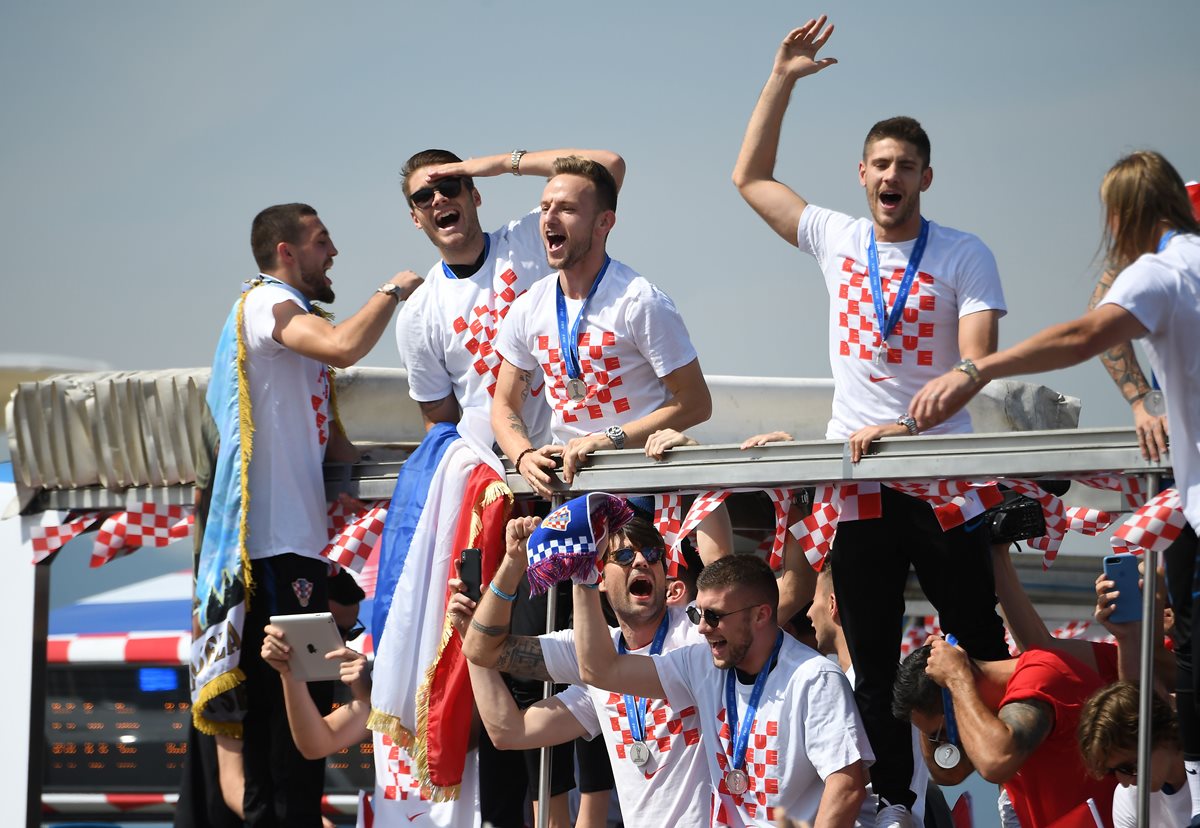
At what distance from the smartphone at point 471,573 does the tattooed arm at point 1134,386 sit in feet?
6.82

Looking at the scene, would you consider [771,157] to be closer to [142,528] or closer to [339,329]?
[339,329]

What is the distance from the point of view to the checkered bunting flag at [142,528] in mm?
6820

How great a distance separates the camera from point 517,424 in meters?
5.46

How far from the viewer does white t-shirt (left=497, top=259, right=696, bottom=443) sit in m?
5.32

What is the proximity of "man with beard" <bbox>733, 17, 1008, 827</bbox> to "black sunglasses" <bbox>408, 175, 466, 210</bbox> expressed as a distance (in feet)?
5.13

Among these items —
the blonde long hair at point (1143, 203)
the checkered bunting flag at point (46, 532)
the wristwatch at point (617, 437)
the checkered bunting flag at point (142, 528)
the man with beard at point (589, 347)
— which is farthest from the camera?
the checkered bunting flag at point (46, 532)

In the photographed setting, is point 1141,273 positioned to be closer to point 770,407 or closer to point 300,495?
point 300,495

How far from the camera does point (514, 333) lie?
5516mm

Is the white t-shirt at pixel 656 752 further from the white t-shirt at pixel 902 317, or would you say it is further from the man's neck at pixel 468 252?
the man's neck at pixel 468 252

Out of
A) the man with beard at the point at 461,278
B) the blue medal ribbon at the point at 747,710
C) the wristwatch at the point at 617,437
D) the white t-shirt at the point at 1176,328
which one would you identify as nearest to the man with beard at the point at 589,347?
the wristwatch at the point at 617,437

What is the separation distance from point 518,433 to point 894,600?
4.64 feet

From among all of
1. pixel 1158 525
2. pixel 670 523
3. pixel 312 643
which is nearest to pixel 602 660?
pixel 670 523

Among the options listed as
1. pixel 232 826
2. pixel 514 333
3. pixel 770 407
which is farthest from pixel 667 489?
pixel 770 407

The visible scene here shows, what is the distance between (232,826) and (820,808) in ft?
8.15
